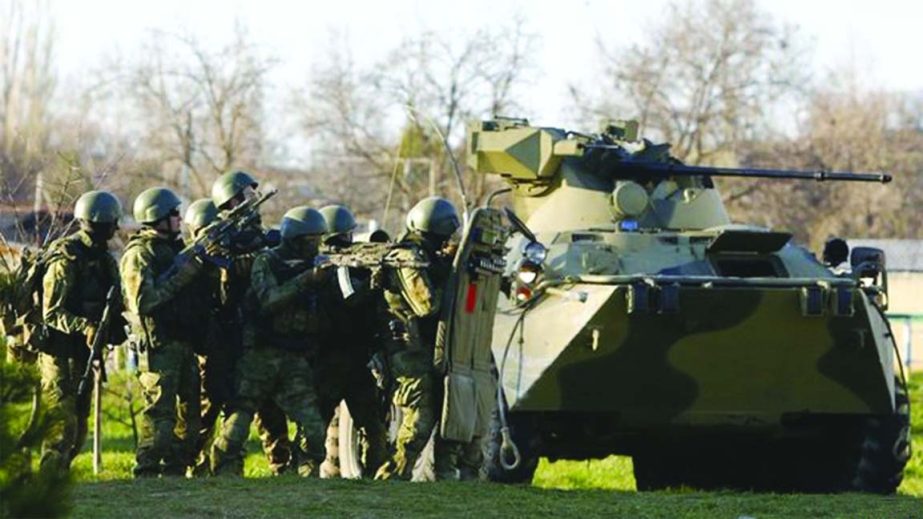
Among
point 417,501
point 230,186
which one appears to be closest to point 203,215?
point 230,186

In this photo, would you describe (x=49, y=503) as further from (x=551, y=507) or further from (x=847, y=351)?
(x=847, y=351)

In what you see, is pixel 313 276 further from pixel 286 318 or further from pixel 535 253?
pixel 535 253

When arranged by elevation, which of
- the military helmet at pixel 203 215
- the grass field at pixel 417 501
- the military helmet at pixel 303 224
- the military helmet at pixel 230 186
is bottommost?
the grass field at pixel 417 501

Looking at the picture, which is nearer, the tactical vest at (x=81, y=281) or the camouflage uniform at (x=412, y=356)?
the tactical vest at (x=81, y=281)

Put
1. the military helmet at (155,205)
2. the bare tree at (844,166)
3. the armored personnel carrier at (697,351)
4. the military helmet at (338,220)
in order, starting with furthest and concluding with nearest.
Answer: the bare tree at (844,166) → the armored personnel carrier at (697,351) → the military helmet at (338,220) → the military helmet at (155,205)

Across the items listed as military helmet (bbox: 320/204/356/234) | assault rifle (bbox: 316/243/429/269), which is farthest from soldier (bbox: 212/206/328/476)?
military helmet (bbox: 320/204/356/234)

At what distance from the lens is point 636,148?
58.3 feet

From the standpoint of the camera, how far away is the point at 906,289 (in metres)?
39.3

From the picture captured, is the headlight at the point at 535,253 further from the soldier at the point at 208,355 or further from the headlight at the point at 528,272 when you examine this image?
the soldier at the point at 208,355

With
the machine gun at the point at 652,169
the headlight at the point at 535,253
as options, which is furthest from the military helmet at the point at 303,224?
the machine gun at the point at 652,169

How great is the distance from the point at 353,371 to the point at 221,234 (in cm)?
145

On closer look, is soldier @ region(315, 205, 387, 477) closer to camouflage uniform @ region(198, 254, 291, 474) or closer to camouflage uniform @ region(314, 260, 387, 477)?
camouflage uniform @ region(314, 260, 387, 477)

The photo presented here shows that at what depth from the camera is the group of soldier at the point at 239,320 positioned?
44.0 ft

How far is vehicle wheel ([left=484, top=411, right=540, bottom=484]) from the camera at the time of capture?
51.0 feet
